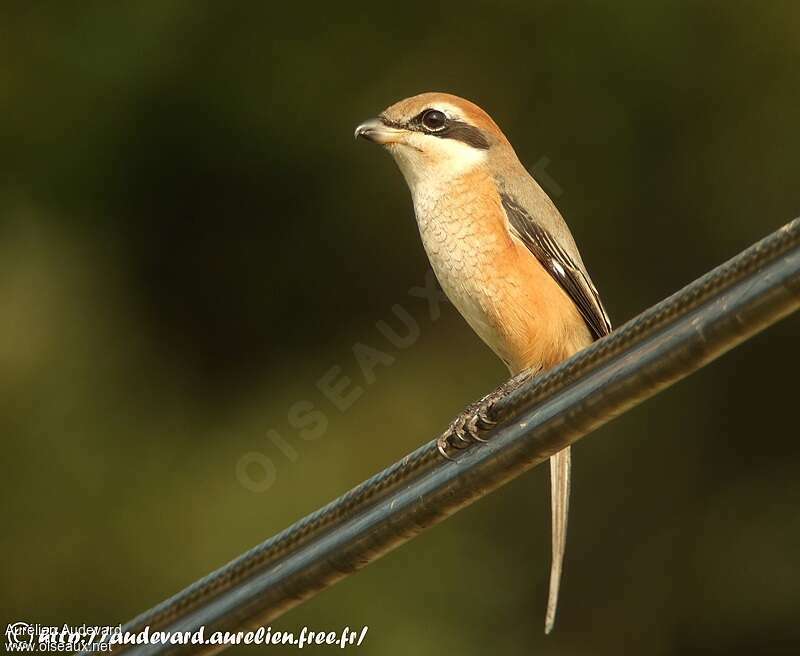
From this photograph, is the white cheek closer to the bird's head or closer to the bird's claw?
the bird's head

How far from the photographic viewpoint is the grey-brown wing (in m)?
4.37

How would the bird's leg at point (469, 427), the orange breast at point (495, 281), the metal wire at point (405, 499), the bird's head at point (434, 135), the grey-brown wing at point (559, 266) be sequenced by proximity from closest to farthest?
the metal wire at point (405, 499), the bird's leg at point (469, 427), the orange breast at point (495, 281), the grey-brown wing at point (559, 266), the bird's head at point (434, 135)

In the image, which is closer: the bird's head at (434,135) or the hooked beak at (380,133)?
the bird's head at (434,135)

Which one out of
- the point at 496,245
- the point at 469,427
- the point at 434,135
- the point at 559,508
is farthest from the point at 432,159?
the point at 469,427

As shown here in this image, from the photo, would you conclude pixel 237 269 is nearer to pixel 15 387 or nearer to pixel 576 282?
pixel 15 387

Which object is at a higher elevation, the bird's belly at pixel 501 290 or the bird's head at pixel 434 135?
the bird's head at pixel 434 135

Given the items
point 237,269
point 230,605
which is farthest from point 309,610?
point 230,605

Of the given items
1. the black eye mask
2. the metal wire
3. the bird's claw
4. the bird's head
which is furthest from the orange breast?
the metal wire

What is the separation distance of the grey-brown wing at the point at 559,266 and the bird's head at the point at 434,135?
0.21 m

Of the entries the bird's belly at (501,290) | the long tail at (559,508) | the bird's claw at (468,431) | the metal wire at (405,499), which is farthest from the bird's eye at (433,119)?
the metal wire at (405,499)

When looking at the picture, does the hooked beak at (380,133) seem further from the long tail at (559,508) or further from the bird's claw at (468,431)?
the bird's claw at (468,431)

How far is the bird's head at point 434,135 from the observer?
4.52m

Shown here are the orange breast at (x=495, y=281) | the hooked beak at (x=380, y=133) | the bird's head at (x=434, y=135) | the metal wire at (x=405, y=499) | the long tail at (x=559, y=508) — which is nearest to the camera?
the metal wire at (x=405, y=499)

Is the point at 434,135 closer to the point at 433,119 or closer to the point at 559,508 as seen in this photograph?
the point at 433,119
